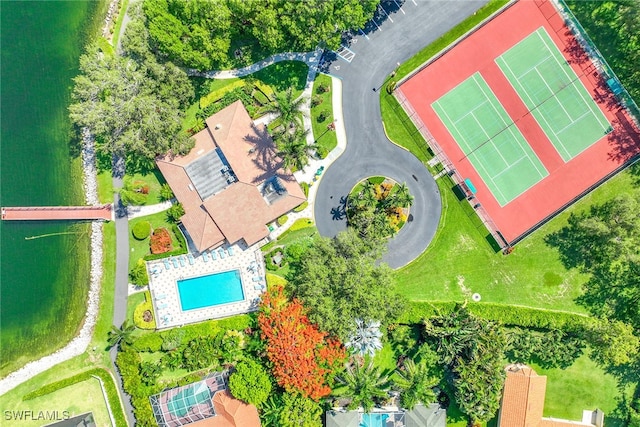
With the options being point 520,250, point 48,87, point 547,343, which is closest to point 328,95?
point 520,250

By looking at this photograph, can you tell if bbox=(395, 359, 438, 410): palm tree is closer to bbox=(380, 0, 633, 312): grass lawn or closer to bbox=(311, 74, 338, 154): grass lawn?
bbox=(380, 0, 633, 312): grass lawn

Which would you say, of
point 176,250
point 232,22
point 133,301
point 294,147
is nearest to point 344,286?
point 294,147

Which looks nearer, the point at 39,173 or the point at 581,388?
the point at 581,388

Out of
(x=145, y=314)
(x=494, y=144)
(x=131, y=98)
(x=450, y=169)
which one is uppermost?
(x=131, y=98)

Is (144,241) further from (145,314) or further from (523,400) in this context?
(523,400)

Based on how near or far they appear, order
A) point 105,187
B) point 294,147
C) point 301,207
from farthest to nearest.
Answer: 1. point 105,187
2. point 301,207
3. point 294,147

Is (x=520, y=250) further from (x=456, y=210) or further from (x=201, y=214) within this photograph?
(x=201, y=214)
